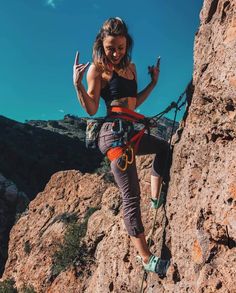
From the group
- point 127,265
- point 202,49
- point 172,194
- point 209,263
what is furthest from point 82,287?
point 202,49

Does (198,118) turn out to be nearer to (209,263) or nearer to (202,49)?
(202,49)

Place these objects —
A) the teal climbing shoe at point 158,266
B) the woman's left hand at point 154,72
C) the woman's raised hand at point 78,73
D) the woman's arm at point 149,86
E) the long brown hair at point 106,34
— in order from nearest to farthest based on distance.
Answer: the woman's raised hand at point 78,73
the teal climbing shoe at point 158,266
the long brown hair at point 106,34
the woman's arm at point 149,86
the woman's left hand at point 154,72

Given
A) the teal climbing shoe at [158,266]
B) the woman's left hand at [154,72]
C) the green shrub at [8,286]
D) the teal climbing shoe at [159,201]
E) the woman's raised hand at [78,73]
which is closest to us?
the woman's raised hand at [78,73]

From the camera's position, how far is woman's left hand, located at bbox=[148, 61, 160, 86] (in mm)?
6176

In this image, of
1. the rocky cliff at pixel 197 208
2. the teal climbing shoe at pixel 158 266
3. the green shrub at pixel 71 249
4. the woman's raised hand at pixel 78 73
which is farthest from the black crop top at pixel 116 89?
the green shrub at pixel 71 249

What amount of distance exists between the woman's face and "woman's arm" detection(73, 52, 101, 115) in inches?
10.3

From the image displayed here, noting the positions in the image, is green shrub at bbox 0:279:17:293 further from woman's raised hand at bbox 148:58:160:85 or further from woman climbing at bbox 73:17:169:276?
woman's raised hand at bbox 148:58:160:85

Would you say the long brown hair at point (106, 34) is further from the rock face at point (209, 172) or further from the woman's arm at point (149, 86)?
the rock face at point (209, 172)

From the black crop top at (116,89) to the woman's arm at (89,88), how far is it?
22cm

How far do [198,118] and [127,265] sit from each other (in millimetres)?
2703

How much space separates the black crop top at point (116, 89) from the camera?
17.6 ft

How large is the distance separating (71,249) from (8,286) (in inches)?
131

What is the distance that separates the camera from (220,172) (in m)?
4.04

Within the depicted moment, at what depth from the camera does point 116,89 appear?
5.39 m
